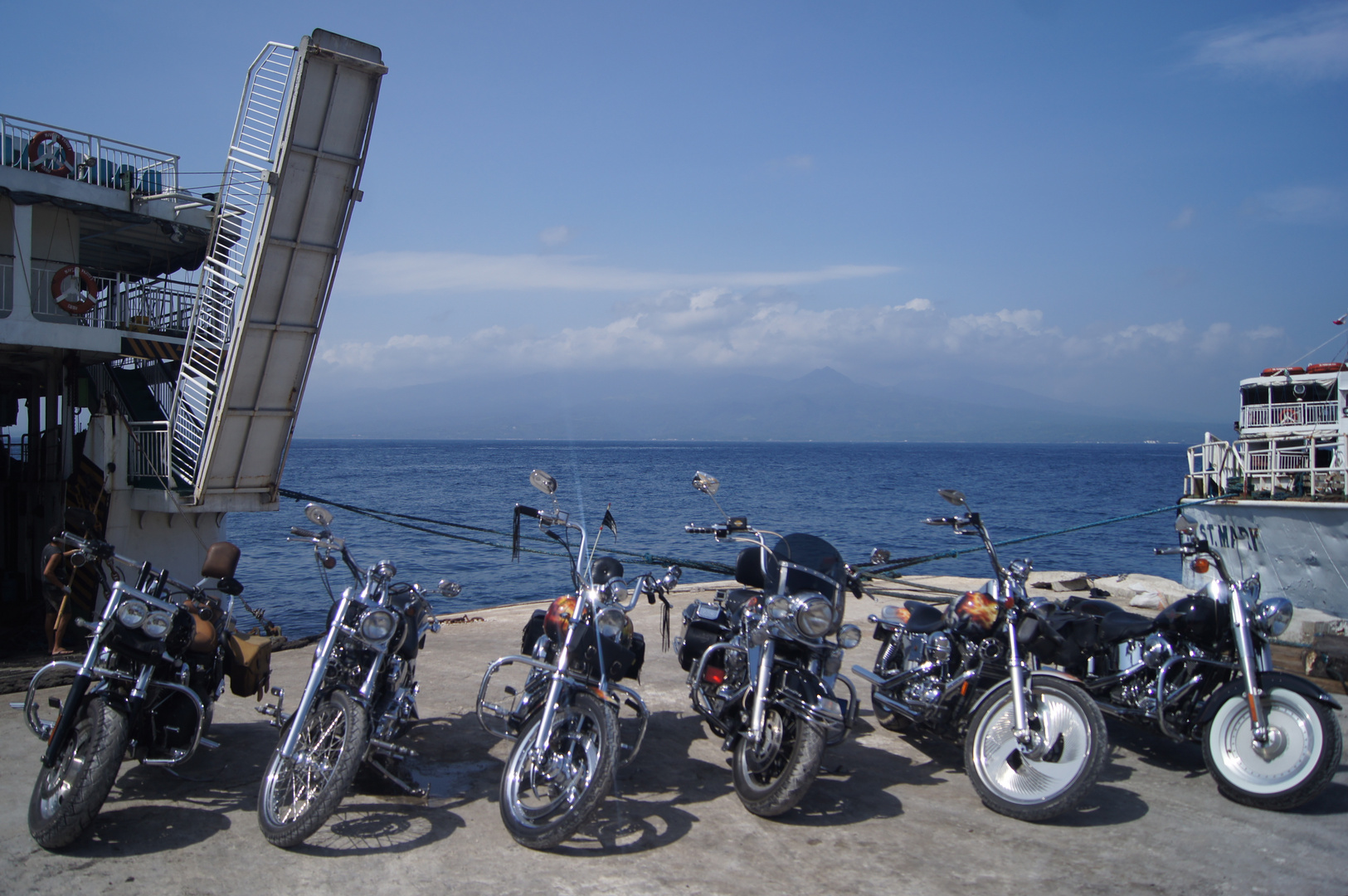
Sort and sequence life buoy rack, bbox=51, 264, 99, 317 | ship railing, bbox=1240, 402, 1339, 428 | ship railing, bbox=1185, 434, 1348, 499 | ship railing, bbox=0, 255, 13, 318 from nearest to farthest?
ship railing, bbox=0, 255, 13, 318, life buoy rack, bbox=51, 264, 99, 317, ship railing, bbox=1185, 434, 1348, 499, ship railing, bbox=1240, 402, 1339, 428

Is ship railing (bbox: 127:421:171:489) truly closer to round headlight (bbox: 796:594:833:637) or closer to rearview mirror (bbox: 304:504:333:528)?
rearview mirror (bbox: 304:504:333:528)

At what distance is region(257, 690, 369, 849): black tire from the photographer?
155 inches

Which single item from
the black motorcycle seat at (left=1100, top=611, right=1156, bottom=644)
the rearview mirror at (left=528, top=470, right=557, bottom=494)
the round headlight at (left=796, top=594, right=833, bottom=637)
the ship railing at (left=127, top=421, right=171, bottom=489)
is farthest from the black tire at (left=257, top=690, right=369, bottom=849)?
the ship railing at (left=127, top=421, right=171, bottom=489)

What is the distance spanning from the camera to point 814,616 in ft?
15.0

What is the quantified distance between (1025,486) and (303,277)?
6301cm

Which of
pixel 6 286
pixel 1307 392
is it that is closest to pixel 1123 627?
pixel 6 286

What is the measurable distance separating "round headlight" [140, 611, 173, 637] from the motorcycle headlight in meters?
5.72

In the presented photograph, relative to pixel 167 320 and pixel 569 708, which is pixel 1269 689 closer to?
pixel 569 708

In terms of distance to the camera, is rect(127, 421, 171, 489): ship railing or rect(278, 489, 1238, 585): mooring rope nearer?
rect(278, 489, 1238, 585): mooring rope

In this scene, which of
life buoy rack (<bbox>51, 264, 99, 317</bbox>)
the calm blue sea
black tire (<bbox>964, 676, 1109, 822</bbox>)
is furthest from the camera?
the calm blue sea

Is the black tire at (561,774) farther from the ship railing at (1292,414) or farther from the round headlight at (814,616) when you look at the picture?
the ship railing at (1292,414)

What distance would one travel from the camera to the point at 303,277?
959cm

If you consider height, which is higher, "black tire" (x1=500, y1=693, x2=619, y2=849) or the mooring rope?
the mooring rope

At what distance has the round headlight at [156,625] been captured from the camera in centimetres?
441
